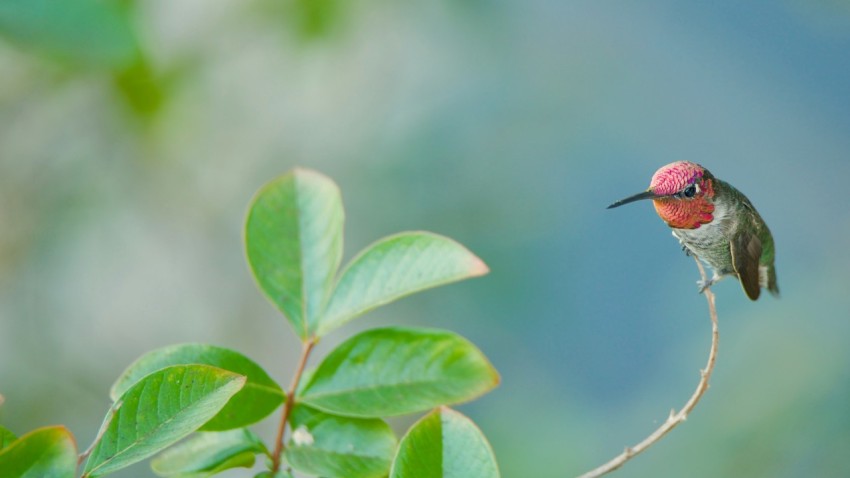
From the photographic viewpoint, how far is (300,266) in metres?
0.65

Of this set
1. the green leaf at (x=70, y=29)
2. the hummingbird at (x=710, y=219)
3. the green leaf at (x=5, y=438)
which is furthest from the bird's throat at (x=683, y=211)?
the green leaf at (x=70, y=29)

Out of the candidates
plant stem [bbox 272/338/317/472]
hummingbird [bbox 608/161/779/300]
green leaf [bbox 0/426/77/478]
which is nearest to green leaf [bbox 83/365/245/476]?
green leaf [bbox 0/426/77/478]

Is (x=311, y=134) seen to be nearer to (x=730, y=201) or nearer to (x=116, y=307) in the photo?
(x=116, y=307)

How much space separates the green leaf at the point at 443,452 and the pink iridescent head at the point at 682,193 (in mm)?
168

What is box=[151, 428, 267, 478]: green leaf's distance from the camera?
600 millimetres

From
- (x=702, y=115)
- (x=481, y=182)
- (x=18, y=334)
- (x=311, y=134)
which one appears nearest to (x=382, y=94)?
(x=311, y=134)

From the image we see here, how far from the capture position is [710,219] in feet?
1.48

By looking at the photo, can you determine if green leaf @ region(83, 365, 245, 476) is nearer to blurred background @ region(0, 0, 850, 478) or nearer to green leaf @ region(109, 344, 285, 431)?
green leaf @ region(109, 344, 285, 431)

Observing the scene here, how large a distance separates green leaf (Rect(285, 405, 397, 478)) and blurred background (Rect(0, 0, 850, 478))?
1.30m

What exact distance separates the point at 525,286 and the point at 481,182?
0.31 metres

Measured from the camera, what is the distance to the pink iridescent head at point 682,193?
43 centimetres

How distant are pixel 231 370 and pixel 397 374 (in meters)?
0.12

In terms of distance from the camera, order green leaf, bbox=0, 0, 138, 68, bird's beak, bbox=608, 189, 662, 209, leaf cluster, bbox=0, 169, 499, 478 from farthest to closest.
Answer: green leaf, bbox=0, 0, 138, 68 → leaf cluster, bbox=0, 169, 499, 478 → bird's beak, bbox=608, 189, 662, 209

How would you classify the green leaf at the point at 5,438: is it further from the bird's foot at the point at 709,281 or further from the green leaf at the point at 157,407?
the bird's foot at the point at 709,281
